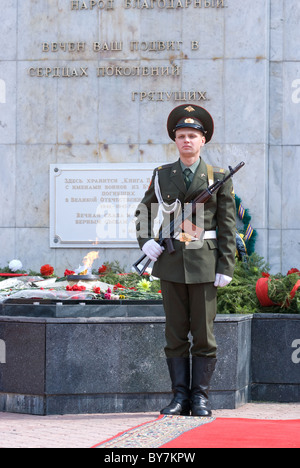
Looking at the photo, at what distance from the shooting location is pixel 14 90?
34.6 feet

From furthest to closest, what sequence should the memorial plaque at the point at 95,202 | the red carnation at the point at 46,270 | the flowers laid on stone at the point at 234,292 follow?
1. the memorial plaque at the point at 95,202
2. the red carnation at the point at 46,270
3. the flowers laid on stone at the point at 234,292

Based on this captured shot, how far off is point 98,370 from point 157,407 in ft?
1.75

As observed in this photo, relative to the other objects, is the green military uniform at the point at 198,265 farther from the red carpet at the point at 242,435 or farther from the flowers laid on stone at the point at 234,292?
the flowers laid on stone at the point at 234,292

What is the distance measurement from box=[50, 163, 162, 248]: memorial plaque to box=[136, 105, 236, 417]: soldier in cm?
403

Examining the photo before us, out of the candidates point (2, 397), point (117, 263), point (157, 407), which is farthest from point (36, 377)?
point (117, 263)

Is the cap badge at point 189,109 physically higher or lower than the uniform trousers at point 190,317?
higher

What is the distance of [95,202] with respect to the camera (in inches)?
405

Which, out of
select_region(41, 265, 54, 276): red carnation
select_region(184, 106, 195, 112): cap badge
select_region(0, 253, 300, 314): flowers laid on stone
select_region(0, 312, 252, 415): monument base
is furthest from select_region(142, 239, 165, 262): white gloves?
select_region(41, 265, 54, 276): red carnation

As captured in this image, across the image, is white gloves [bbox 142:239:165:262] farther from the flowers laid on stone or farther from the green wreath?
the green wreath

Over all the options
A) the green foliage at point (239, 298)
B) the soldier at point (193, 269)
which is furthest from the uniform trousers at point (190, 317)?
the green foliage at point (239, 298)

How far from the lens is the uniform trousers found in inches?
236

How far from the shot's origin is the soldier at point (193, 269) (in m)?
6.00

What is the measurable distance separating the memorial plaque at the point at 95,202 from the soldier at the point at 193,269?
4031 millimetres

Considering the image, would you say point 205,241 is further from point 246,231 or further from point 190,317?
point 246,231
